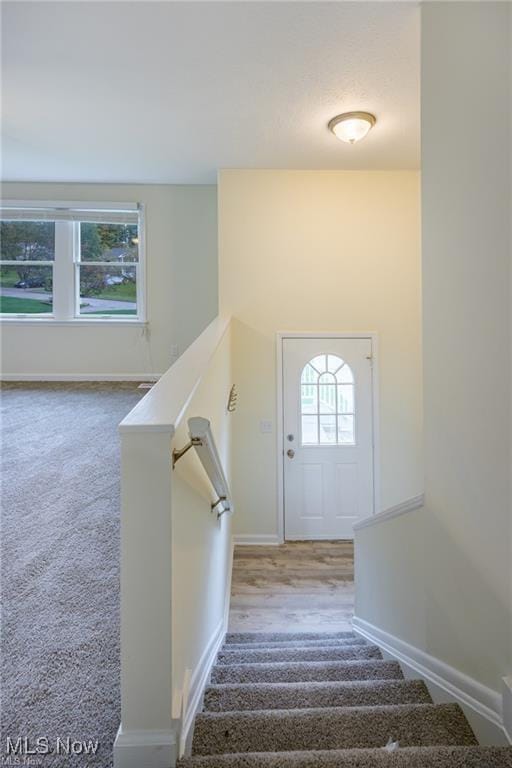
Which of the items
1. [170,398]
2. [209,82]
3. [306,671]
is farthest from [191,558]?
[209,82]

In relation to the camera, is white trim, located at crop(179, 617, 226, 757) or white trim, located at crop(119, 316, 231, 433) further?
white trim, located at crop(179, 617, 226, 757)

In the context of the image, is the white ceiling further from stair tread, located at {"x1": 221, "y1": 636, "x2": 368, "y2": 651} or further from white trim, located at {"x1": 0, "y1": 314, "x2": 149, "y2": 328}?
stair tread, located at {"x1": 221, "y1": 636, "x2": 368, "y2": 651}

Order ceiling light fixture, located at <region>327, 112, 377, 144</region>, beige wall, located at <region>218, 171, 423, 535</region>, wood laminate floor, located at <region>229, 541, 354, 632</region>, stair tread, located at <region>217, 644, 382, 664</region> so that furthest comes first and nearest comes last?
beige wall, located at <region>218, 171, 423, 535</region> < wood laminate floor, located at <region>229, 541, 354, 632</region> < ceiling light fixture, located at <region>327, 112, 377, 144</region> < stair tread, located at <region>217, 644, 382, 664</region>

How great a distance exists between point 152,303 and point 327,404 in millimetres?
2302

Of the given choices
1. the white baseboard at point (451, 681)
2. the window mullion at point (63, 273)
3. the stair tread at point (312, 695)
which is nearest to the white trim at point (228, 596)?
the white baseboard at point (451, 681)

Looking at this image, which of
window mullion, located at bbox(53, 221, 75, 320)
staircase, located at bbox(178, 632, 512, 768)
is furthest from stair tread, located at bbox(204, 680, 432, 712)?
window mullion, located at bbox(53, 221, 75, 320)

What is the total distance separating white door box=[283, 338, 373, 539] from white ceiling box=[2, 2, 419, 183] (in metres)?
2.02

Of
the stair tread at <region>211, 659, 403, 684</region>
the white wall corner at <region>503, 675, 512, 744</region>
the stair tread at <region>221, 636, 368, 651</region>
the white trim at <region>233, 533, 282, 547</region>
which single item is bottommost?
the stair tread at <region>221, 636, 368, 651</region>

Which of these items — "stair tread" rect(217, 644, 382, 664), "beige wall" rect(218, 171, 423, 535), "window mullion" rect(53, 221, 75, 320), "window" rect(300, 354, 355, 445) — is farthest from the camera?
"window mullion" rect(53, 221, 75, 320)

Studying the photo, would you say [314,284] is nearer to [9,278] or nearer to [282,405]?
[282,405]

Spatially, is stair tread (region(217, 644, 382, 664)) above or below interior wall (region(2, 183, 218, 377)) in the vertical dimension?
below

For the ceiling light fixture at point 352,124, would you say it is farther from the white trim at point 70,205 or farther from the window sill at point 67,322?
the window sill at point 67,322

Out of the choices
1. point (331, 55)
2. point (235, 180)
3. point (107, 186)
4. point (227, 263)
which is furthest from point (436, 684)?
point (107, 186)

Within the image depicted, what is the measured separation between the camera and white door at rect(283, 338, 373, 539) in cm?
421
